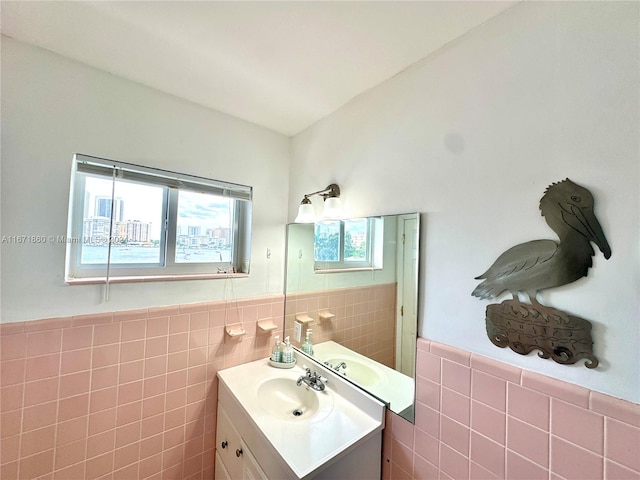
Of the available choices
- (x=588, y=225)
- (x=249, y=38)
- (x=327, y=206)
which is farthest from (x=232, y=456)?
(x=249, y=38)

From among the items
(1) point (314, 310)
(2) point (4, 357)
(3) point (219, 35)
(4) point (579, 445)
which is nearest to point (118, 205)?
(2) point (4, 357)

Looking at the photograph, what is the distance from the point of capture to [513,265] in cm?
75

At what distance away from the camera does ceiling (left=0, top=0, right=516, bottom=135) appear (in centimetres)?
83

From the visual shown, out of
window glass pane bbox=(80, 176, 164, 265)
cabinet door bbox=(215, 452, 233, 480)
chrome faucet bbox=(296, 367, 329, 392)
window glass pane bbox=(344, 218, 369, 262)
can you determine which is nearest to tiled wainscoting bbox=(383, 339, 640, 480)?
chrome faucet bbox=(296, 367, 329, 392)

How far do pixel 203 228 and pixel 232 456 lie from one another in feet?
3.89

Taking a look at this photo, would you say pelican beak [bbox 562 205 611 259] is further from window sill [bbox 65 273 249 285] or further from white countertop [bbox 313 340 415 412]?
window sill [bbox 65 273 249 285]

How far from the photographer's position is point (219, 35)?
0.94m

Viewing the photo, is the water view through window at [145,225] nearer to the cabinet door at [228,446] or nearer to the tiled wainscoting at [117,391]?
the tiled wainscoting at [117,391]

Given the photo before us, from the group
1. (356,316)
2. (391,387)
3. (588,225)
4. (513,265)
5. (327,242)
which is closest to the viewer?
(588,225)

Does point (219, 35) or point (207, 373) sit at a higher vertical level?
point (219, 35)

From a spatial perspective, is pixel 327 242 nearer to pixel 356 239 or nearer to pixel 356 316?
pixel 356 239

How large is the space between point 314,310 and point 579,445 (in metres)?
1.13

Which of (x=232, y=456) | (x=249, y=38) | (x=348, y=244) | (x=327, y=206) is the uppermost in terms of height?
(x=249, y=38)

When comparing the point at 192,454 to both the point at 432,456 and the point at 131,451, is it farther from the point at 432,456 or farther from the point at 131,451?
the point at 432,456
